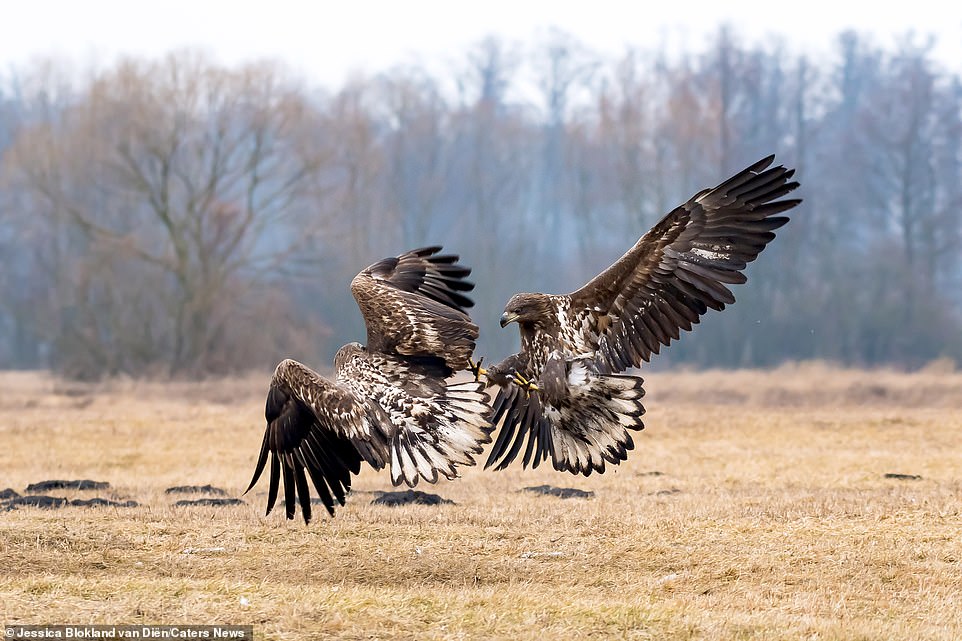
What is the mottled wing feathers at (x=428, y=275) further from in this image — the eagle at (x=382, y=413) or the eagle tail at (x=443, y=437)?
the eagle tail at (x=443, y=437)

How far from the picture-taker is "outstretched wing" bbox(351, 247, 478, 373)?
8648 millimetres

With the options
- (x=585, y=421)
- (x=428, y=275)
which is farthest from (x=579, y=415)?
(x=428, y=275)

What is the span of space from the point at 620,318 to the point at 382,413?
178 cm

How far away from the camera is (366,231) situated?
1769 inches

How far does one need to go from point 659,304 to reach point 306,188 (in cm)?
2762

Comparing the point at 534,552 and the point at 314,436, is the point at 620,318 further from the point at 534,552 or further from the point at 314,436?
the point at 314,436

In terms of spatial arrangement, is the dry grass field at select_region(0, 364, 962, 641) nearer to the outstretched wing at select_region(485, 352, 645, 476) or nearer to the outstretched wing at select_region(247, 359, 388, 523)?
the outstretched wing at select_region(247, 359, 388, 523)

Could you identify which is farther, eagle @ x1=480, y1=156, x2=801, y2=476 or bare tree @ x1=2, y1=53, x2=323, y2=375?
bare tree @ x1=2, y1=53, x2=323, y2=375

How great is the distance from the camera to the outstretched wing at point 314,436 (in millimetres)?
7977

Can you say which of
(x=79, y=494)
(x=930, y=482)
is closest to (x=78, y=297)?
(x=79, y=494)

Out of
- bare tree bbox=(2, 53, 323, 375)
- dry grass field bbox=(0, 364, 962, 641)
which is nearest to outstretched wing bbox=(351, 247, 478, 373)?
dry grass field bbox=(0, 364, 962, 641)

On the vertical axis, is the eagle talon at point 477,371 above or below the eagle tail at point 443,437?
above

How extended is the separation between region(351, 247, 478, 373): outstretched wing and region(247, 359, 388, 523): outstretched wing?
2.39 feet

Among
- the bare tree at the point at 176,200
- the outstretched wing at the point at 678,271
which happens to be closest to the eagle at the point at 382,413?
the outstretched wing at the point at 678,271
